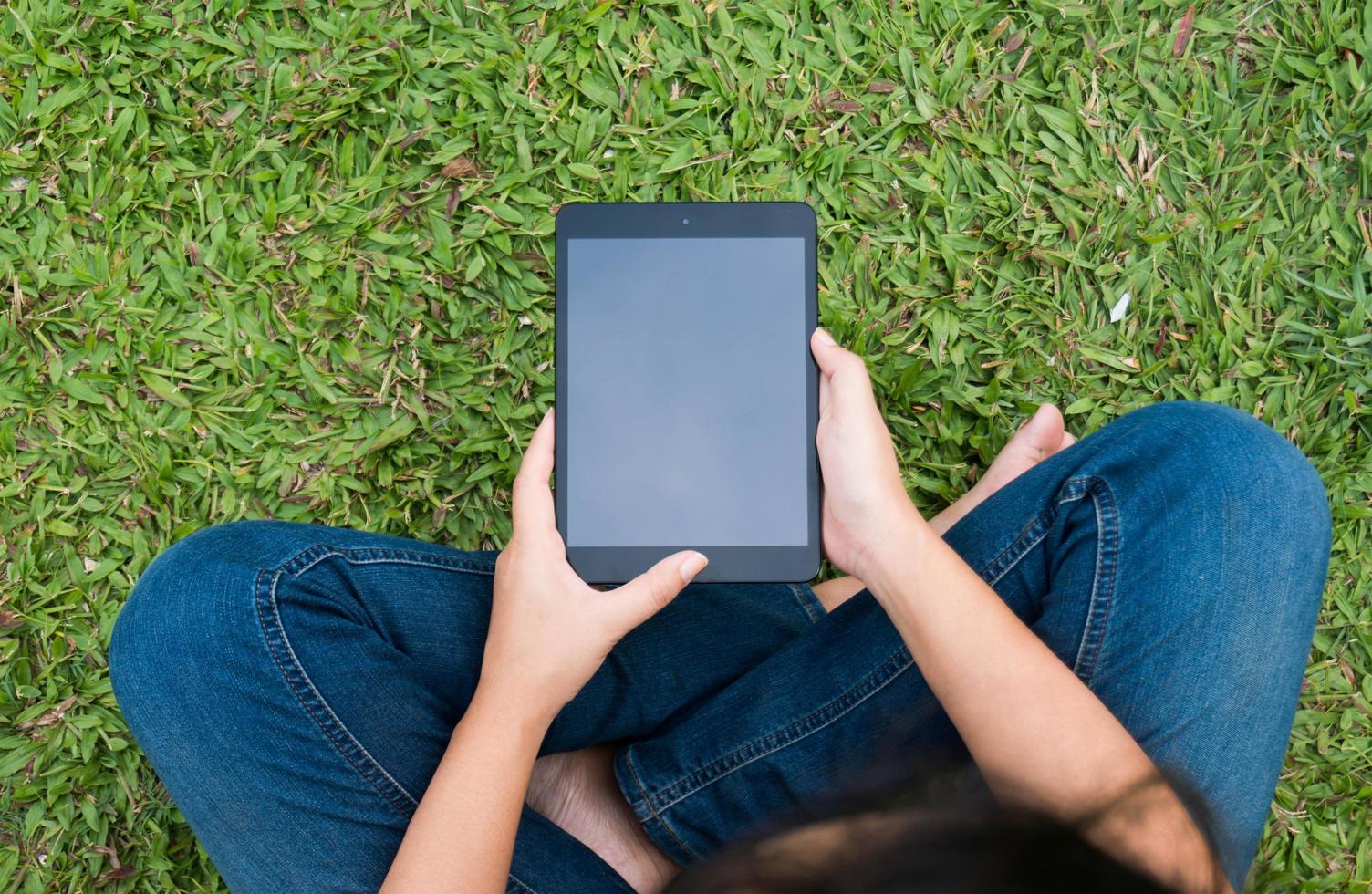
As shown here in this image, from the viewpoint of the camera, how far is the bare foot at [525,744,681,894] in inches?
60.7

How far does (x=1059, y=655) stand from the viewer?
51.5 inches

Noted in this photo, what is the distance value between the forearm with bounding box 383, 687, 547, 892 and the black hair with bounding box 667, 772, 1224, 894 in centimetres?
37

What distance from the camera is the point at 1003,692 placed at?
3.86 ft

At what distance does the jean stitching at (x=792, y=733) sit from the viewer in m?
1.40

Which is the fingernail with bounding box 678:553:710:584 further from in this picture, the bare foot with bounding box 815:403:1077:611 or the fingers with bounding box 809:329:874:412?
the bare foot with bounding box 815:403:1077:611

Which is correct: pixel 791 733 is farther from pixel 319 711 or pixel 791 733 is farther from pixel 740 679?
pixel 319 711

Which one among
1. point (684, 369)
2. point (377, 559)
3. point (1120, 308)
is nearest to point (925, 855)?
point (684, 369)

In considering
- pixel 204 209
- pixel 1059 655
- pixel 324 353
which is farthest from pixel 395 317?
pixel 1059 655

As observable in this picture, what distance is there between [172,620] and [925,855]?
107 cm

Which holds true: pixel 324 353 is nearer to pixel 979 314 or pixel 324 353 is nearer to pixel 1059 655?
pixel 979 314

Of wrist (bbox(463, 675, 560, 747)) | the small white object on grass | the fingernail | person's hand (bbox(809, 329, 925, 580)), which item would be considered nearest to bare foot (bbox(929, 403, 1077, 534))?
the small white object on grass

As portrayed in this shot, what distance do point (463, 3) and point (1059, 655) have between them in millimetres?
1601

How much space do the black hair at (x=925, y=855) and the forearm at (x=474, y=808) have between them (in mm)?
369

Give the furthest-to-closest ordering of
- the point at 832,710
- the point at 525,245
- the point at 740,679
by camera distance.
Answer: the point at 525,245, the point at 740,679, the point at 832,710
